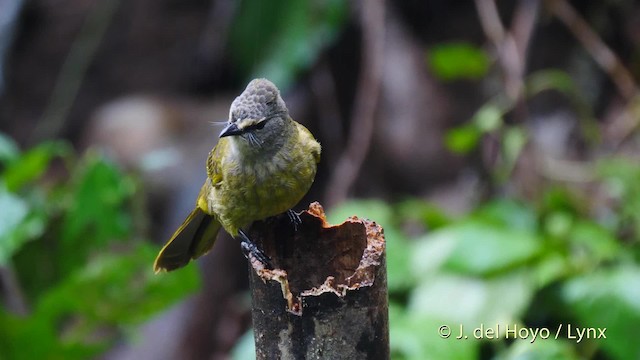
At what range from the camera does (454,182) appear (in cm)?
615

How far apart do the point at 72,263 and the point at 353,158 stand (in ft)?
6.11

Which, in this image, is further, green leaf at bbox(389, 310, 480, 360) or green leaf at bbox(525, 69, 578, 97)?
green leaf at bbox(525, 69, 578, 97)

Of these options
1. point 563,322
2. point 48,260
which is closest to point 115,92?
point 48,260

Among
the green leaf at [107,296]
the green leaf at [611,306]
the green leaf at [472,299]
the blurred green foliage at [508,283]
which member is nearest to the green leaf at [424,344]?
the blurred green foliage at [508,283]

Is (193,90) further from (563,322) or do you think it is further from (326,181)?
(563,322)

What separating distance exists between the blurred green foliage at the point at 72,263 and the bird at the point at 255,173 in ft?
3.16

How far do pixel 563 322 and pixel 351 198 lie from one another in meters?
2.08

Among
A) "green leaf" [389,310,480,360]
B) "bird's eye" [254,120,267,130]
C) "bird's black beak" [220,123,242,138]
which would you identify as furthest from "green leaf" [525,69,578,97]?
"bird's black beak" [220,123,242,138]

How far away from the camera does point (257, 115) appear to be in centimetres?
242

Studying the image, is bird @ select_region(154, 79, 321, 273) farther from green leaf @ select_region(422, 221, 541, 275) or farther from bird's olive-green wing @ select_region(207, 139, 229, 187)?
green leaf @ select_region(422, 221, 541, 275)

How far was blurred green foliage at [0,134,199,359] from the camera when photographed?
3.54 meters

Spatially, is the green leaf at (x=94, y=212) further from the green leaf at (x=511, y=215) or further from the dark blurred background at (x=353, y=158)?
the green leaf at (x=511, y=215)

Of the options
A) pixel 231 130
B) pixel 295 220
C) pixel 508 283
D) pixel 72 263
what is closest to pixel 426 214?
pixel 508 283

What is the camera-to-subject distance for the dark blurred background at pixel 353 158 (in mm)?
3643
